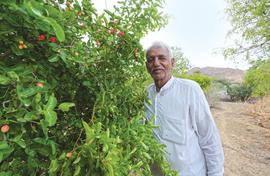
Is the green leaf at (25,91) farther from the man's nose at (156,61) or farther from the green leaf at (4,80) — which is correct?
the man's nose at (156,61)

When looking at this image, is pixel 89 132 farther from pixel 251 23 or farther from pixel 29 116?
pixel 251 23

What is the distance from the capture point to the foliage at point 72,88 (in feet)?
2.38

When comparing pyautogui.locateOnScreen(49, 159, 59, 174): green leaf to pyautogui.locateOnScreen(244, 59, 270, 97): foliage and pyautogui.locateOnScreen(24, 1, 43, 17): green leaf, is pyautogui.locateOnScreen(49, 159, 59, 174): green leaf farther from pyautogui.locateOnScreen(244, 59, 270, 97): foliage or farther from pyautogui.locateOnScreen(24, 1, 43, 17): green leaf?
pyautogui.locateOnScreen(244, 59, 270, 97): foliage

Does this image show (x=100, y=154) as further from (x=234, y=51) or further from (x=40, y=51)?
(x=234, y=51)

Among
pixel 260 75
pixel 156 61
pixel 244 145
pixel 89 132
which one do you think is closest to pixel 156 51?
pixel 156 61

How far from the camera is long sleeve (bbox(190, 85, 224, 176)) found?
76.7 inches

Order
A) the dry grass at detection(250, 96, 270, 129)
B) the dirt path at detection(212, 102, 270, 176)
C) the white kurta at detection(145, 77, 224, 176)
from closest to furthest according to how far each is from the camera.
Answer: the white kurta at detection(145, 77, 224, 176) → the dirt path at detection(212, 102, 270, 176) → the dry grass at detection(250, 96, 270, 129)

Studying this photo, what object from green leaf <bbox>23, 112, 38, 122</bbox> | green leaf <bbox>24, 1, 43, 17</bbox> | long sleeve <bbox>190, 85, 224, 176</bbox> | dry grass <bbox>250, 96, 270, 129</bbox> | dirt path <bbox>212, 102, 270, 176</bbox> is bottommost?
dirt path <bbox>212, 102, 270, 176</bbox>

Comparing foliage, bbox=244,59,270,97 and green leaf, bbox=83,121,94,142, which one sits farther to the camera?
foliage, bbox=244,59,270,97

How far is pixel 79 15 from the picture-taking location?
1.15 meters

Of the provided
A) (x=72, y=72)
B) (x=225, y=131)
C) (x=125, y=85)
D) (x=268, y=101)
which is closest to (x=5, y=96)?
(x=72, y=72)

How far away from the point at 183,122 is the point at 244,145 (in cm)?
624

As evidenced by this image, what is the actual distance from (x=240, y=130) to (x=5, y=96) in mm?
9161

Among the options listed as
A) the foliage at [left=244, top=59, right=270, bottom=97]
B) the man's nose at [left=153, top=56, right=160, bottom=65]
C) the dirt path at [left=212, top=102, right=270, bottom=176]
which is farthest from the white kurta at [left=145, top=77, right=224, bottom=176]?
the foliage at [left=244, top=59, right=270, bottom=97]
